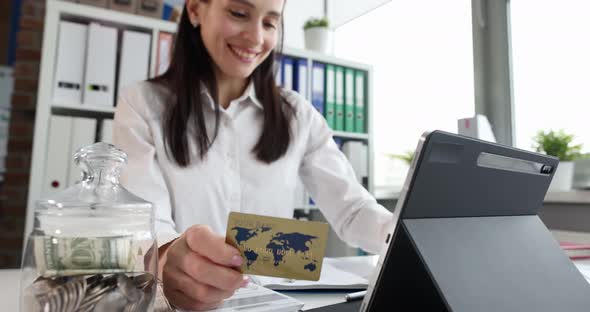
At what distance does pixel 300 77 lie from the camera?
191cm

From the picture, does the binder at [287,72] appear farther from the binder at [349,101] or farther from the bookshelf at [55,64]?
the bookshelf at [55,64]

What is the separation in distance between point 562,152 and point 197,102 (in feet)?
4.36

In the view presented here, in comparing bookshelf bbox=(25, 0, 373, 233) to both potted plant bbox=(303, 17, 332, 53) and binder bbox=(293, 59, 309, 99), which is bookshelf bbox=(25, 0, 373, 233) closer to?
binder bbox=(293, 59, 309, 99)

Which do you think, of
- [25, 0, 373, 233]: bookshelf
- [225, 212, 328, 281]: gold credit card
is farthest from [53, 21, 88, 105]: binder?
[225, 212, 328, 281]: gold credit card

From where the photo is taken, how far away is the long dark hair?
0.99 meters

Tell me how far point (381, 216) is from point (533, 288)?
0.50 metres

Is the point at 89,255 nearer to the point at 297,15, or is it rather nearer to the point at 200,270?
the point at 200,270

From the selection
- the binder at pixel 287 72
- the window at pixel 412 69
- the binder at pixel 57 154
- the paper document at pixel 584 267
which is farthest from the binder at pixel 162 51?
the paper document at pixel 584 267

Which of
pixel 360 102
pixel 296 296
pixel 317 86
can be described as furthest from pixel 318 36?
pixel 296 296

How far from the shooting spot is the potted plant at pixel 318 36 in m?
2.06

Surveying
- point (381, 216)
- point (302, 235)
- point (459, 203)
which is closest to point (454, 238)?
point (459, 203)

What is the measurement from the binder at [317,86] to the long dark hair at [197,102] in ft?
2.44

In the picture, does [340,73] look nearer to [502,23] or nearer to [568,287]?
[502,23]

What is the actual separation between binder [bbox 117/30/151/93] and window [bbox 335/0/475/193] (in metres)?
1.19
